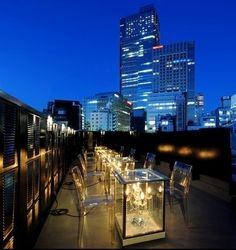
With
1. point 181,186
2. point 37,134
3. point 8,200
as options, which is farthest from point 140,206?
point 8,200

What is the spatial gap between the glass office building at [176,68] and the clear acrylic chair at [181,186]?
10354 cm

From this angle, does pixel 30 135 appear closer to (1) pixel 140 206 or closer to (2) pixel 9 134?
(2) pixel 9 134

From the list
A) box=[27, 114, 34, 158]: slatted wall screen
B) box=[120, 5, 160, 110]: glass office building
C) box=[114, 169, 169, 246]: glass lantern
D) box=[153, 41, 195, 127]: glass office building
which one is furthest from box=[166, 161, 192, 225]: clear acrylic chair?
box=[120, 5, 160, 110]: glass office building

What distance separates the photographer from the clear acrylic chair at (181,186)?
4199 mm

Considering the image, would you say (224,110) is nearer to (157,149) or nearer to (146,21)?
(157,149)

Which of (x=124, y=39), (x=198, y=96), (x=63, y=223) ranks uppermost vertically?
(x=124, y=39)

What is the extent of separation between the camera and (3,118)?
6.85 feet

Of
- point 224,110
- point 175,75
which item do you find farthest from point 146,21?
point 224,110

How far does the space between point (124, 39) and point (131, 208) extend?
139 meters

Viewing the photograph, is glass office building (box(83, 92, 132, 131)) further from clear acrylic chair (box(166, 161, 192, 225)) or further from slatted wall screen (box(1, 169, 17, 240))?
slatted wall screen (box(1, 169, 17, 240))

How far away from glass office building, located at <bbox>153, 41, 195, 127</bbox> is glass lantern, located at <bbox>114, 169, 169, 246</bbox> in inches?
4122

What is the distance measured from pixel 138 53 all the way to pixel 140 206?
126 metres

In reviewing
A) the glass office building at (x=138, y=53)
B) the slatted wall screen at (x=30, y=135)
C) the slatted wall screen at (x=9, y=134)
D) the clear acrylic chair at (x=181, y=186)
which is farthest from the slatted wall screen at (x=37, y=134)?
the glass office building at (x=138, y=53)

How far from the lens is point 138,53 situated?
12325 cm
